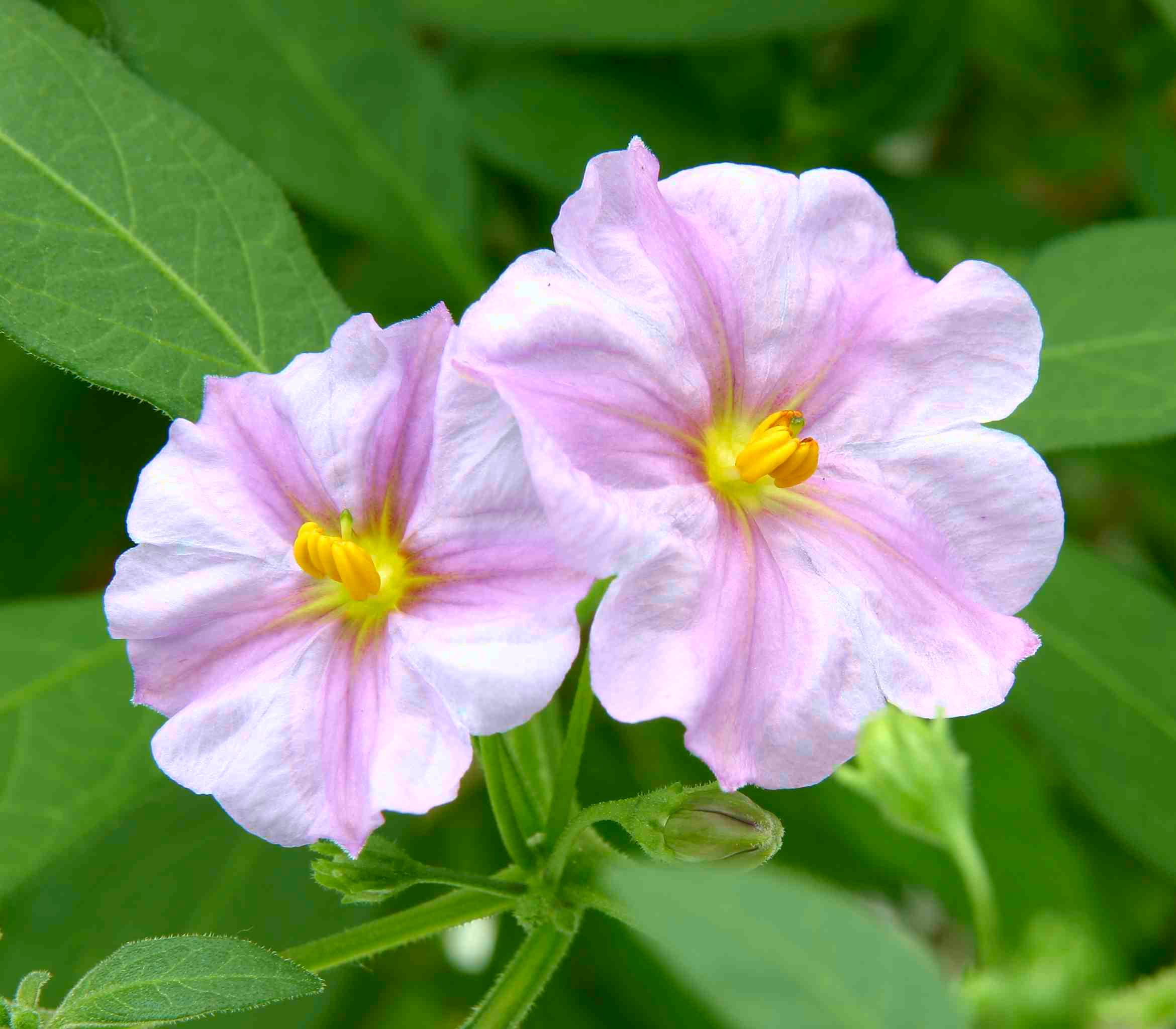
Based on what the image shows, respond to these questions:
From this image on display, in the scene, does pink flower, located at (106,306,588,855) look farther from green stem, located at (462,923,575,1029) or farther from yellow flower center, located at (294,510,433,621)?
green stem, located at (462,923,575,1029)

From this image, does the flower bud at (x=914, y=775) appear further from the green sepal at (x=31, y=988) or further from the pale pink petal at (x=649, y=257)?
the green sepal at (x=31, y=988)

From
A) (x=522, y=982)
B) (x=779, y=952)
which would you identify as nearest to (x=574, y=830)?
(x=522, y=982)

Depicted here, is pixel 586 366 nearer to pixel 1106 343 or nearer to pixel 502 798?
pixel 502 798

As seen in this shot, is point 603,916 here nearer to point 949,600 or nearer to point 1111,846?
point 1111,846

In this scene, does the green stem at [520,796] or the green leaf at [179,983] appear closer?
the green leaf at [179,983]

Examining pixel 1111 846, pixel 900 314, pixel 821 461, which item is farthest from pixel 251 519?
pixel 1111 846

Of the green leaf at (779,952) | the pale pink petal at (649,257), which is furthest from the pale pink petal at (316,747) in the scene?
the green leaf at (779,952)

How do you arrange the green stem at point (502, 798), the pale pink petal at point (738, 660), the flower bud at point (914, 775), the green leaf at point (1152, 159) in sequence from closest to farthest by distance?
the pale pink petal at point (738, 660), the green stem at point (502, 798), the flower bud at point (914, 775), the green leaf at point (1152, 159)
